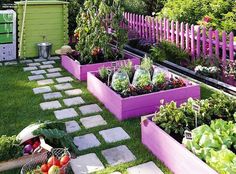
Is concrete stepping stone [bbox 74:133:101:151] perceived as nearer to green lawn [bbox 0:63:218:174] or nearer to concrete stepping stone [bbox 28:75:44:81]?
green lawn [bbox 0:63:218:174]

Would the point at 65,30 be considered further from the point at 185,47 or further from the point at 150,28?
the point at 185,47

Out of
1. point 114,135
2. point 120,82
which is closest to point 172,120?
point 114,135

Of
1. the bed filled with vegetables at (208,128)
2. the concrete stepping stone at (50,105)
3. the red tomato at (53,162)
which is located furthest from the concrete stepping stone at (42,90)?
the red tomato at (53,162)

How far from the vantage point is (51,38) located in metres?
9.95

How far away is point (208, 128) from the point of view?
3658 millimetres

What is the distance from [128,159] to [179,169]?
700 mm

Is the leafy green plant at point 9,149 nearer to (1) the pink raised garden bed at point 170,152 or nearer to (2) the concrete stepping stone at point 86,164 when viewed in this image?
(2) the concrete stepping stone at point 86,164

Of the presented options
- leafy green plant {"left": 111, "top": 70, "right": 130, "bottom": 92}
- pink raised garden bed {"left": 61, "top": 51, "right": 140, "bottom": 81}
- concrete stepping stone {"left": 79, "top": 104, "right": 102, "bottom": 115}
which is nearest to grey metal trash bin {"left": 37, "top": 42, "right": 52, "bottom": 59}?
pink raised garden bed {"left": 61, "top": 51, "right": 140, "bottom": 81}

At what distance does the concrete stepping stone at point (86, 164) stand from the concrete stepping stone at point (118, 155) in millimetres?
138

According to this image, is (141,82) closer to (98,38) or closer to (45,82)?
(98,38)

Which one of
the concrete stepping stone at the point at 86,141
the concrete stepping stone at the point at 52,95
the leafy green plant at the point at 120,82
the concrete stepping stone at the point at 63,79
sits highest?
the leafy green plant at the point at 120,82

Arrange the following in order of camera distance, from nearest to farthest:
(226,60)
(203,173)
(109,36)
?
1. (203,173)
2. (226,60)
3. (109,36)

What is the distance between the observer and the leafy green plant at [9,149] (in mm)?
3774

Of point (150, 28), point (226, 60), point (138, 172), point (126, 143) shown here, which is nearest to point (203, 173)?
point (138, 172)
